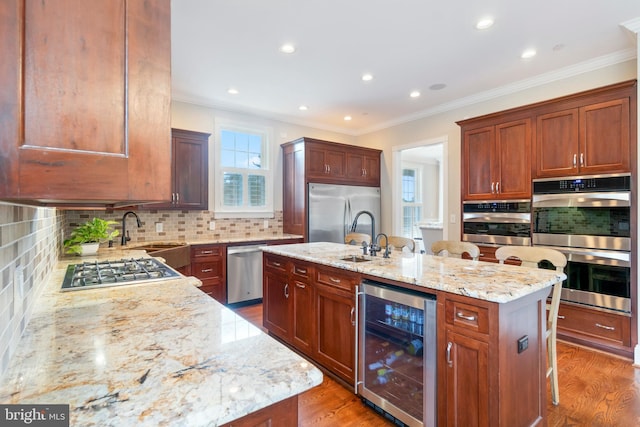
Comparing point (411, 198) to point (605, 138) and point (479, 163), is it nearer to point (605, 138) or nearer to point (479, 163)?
point (479, 163)

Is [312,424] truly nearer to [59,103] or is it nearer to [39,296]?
[39,296]

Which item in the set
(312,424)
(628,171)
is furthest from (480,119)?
(312,424)

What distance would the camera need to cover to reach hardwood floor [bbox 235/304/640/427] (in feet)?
6.43

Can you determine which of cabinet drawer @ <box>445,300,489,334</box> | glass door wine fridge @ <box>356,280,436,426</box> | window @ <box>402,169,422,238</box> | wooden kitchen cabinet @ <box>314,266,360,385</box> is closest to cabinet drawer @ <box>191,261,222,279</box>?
wooden kitchen cabinet @ <box>314,266,360,385</box>

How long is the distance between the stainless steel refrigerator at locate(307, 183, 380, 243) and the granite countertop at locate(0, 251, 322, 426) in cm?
357

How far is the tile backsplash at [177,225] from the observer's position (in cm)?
394

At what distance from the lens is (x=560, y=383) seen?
241 cm

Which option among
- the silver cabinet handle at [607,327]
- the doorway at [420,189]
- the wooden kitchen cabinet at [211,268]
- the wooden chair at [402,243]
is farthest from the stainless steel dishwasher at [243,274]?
the doorway at [420,189]

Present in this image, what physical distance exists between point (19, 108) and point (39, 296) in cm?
121

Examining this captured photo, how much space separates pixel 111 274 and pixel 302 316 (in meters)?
1.40

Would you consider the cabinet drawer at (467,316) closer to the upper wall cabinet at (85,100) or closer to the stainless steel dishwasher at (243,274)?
the upper wall cabinet at (85,100)

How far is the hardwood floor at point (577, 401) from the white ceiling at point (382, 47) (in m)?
2.82

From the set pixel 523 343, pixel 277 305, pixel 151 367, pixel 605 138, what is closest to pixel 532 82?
pixel 605 138

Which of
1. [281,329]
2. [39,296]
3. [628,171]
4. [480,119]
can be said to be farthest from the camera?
[480,119]
